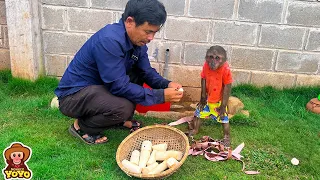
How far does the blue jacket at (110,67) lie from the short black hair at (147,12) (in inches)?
8.7

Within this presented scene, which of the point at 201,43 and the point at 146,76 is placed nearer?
the point at 146,76

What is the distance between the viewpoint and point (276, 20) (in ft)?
14.3

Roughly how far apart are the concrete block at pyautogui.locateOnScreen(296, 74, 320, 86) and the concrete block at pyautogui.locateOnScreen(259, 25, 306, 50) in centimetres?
41

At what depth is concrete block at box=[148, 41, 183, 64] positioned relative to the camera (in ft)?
14.6

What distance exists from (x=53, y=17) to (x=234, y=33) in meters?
2.33

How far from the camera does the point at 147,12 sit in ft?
8.92

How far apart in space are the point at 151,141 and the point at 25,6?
7.79ft

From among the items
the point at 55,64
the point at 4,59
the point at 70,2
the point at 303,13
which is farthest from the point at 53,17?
the point at 303,13

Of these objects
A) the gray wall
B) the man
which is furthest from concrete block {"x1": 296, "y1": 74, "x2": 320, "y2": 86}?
the man

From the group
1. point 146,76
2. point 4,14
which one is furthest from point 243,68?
point 4,14

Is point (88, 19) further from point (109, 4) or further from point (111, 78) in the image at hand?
point (111, 78)

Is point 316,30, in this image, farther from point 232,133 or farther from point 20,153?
point 20,153

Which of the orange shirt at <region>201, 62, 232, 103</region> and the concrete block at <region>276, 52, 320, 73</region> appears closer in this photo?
the orange shirt at <region>201, 62, 232, 103</region>

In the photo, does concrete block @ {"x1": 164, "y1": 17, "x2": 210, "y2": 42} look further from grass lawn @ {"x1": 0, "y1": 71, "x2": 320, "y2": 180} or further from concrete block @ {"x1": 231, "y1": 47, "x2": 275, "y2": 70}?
grass lawn @ {"x1": 0, "y1": 71, "x2": 320, "y2": 180}
